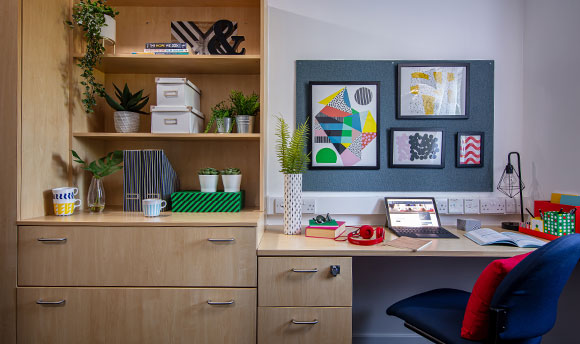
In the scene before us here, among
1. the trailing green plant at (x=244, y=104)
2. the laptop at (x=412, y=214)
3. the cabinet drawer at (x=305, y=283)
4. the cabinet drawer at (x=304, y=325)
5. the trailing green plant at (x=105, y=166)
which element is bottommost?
the cabinet drawer at (x=304, y=325)

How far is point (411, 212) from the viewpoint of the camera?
6.17ft

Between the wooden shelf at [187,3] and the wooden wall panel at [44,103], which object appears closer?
the wooden wall panel at [44,103]

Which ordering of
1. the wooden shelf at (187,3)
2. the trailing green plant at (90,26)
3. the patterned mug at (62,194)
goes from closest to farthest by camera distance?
the patterned mug at (62,194), the trailing green plant at (90,26), the wooden shelf at (187,3)

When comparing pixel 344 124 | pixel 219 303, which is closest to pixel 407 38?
pixel 344 124

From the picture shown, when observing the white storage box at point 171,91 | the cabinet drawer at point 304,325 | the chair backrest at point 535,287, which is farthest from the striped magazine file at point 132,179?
the chair backrest at point 535,287

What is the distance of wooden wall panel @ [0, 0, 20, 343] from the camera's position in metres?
1.40

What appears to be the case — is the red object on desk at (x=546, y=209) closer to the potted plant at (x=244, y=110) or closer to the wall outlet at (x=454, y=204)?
the wall outlet at (x=454, y=204)

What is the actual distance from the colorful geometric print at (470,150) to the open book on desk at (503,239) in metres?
0.49

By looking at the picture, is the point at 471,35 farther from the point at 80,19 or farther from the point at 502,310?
the point at 80,19

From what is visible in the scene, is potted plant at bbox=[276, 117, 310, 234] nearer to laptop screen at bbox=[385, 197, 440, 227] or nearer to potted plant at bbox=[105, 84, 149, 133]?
laptop screen at bbox=[385, 197, 440, 227]

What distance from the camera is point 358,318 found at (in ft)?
6.61

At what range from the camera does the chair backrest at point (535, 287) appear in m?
1.01

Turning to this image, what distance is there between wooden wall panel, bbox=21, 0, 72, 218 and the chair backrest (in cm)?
190

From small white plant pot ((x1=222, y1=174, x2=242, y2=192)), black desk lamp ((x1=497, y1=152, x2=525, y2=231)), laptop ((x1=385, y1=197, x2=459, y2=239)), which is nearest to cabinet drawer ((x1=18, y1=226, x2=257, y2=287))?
small white plant pot ((x1=222, y1=174, x2=242, y2=192))
